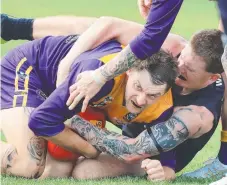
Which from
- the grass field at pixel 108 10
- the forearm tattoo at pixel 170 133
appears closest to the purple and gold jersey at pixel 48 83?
the forearm tattoo at pixel 170 133

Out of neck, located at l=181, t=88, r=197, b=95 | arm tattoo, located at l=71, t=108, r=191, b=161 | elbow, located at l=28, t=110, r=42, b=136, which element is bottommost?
arm tattoo, located at l=71, t=108, r=191, b=161

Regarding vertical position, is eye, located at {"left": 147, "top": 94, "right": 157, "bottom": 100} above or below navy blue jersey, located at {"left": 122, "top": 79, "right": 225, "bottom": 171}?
above

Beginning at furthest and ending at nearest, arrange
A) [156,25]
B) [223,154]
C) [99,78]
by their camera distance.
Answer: [223,154]
[99,78]
[156,25]

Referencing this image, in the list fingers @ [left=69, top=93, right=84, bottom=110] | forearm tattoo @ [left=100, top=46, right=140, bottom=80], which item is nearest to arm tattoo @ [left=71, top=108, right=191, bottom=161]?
fingers @ [left=69, top=93, right=84, bottom=110]

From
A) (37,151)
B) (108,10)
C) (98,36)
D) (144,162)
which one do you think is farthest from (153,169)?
(108,10)

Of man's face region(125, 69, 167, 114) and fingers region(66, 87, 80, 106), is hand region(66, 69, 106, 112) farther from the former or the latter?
man's face region(125, 69, 167, 114)

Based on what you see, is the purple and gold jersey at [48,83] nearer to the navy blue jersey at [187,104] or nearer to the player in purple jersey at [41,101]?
the player in purple jersey at [41,101]

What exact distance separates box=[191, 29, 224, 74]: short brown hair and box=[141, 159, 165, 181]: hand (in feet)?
2.18

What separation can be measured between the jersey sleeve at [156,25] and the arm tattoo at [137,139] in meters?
0.61

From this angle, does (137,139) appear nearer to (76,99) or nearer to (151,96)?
(151,96)

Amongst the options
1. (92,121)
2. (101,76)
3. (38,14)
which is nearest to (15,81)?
(92,121)

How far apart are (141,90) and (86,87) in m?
0.34

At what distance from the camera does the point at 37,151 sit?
209 inches

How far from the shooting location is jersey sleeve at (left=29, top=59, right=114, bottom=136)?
496 cm
